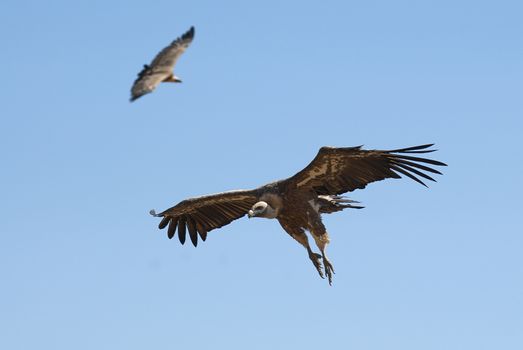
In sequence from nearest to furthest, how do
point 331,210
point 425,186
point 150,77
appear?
point 150,77 → point 425,186 → point 331,210

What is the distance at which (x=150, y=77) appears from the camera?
19422 mm

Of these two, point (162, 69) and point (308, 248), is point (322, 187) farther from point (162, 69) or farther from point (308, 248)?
point (162, 69)

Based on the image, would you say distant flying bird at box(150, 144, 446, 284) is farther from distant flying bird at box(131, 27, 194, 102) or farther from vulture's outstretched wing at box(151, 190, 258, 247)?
distant flying bird at box(131, 27, 194, 102)

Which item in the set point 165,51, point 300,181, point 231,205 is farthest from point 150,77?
point 231,205

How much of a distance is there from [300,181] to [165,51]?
5.63m

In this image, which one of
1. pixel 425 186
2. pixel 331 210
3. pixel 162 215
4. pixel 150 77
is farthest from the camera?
pixel 162 215

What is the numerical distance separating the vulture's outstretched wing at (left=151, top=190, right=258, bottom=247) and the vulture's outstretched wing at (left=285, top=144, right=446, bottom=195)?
165cm

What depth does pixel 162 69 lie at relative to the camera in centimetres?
1973

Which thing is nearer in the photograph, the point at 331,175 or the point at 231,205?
the point at 331,175

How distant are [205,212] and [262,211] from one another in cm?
337

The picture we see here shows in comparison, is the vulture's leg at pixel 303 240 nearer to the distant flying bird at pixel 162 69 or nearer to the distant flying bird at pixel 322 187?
the distant flying bird at pixel 322 187

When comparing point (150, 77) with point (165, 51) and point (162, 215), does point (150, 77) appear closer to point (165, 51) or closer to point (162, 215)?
point (165, 51)

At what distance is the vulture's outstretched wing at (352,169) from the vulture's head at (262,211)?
2.09ft

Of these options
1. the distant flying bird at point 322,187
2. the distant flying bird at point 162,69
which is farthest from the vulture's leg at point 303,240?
the distant flying bird at point 162,69
